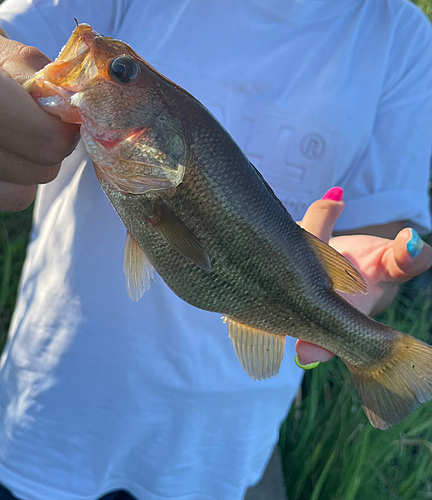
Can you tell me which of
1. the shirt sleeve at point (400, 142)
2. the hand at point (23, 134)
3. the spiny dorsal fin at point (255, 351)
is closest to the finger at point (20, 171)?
the hand at point (23, 134)

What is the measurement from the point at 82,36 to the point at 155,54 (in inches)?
21.0

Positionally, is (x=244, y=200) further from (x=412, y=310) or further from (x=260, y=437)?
(x=412, y=310)

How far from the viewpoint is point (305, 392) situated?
2580 mm

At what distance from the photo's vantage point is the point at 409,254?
1.26 metres

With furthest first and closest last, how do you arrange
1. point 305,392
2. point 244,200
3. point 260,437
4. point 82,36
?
point 305,392 < point 260,437 < point 244,200 < point 82,36

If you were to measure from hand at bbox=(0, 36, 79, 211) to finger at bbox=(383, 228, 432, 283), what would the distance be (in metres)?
1.01

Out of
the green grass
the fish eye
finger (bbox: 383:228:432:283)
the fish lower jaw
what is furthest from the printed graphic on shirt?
the green grass

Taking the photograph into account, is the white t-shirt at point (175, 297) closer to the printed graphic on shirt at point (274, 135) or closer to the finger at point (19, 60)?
the printed graphic on shirt at point (274, 135)

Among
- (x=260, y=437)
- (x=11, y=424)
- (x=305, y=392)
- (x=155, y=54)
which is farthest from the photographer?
(x=305, y=392)

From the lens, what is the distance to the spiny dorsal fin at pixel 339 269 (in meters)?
1.06

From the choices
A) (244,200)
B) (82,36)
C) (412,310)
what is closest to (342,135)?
(244,200)

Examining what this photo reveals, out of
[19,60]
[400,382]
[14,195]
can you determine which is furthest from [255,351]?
[19,60]

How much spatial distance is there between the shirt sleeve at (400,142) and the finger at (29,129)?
116 centimetres

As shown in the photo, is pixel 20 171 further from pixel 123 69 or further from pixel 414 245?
pixel 414 245
